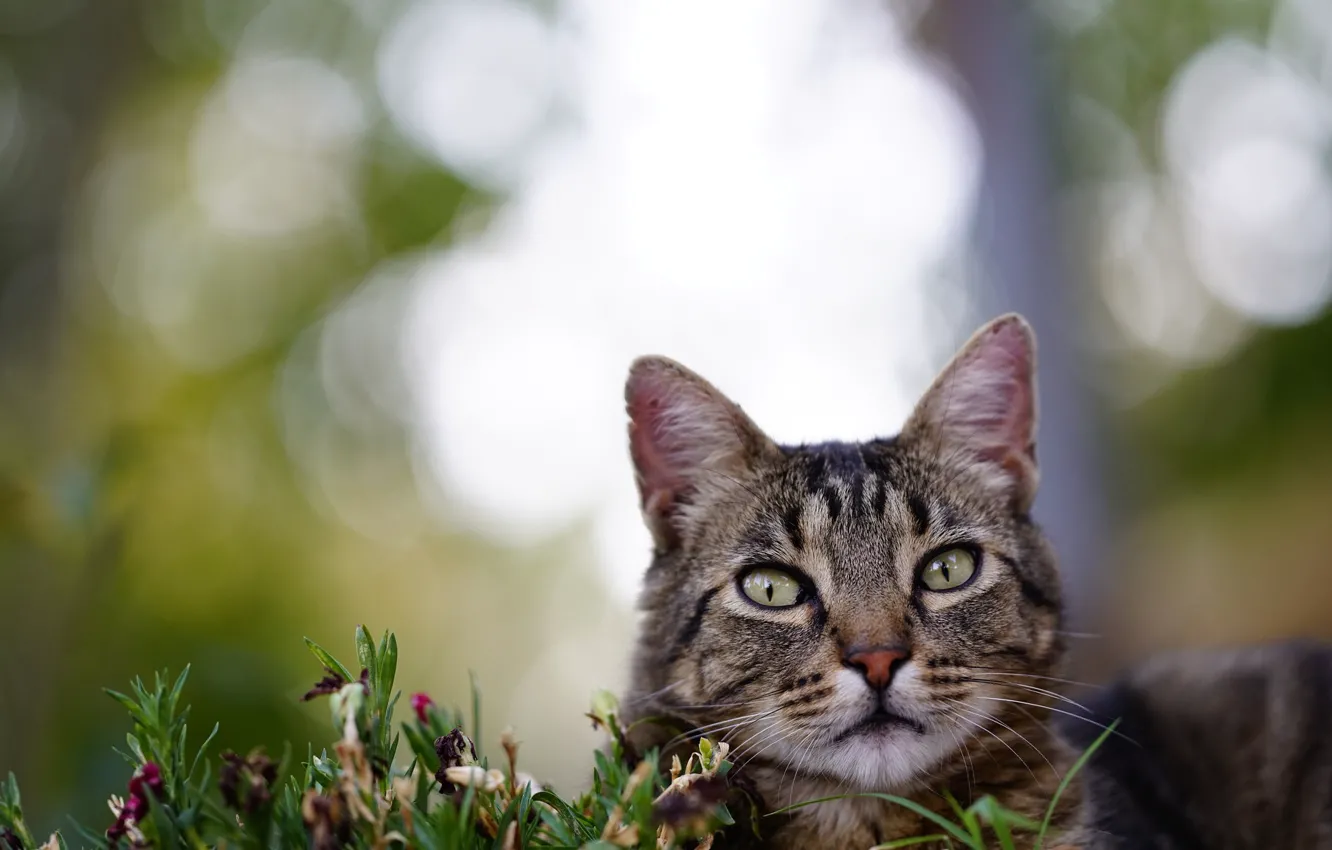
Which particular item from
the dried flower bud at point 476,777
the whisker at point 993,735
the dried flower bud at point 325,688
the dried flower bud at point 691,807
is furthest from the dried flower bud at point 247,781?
the whisker at point 993,735

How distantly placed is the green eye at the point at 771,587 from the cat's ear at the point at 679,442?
28 centimetres

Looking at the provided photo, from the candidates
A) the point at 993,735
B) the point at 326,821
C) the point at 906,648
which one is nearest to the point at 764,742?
the point at 906,648

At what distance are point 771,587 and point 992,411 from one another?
29.7 inches

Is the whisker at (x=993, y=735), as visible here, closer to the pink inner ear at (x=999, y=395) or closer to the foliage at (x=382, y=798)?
the foliage at (x=382, y=798)

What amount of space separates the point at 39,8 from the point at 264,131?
1636mm

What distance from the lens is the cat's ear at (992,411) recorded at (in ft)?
7.63

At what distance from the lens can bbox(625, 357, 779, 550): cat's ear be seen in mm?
2287

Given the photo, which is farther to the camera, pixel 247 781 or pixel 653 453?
pixel 653 453

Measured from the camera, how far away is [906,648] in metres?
1.80

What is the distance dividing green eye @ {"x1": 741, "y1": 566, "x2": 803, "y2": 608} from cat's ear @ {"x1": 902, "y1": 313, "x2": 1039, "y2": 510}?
1.78ft

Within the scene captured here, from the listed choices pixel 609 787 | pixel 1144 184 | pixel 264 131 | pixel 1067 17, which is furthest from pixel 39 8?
pixel 1144 184

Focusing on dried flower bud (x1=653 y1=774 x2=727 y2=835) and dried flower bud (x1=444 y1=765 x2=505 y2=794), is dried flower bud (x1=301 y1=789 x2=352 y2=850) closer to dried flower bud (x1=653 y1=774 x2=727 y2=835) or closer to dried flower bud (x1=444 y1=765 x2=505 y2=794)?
dried flower bud (x1=444 y1=765 x2=505 y2=794)

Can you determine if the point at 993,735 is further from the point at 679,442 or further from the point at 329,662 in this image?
the point at 329,662

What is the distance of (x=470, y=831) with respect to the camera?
1338mm
